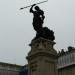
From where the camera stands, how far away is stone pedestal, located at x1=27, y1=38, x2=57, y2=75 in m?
16.3

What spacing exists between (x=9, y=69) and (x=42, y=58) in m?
69.3

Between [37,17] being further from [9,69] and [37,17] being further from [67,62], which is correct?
[9,69]

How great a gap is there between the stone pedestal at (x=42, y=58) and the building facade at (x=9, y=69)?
2564 inches

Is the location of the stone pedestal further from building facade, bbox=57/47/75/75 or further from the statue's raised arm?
building facade, bbox=57/47/75/75

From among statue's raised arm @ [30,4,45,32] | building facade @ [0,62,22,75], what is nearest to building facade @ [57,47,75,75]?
building facade @ [0,62,22,75]

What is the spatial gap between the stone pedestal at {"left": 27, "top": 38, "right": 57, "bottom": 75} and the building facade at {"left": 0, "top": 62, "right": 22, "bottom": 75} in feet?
214

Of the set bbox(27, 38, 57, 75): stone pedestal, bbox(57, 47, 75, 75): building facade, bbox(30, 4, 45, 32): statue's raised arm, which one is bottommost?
bbox(27, 38, 57, 75): stone pedestal

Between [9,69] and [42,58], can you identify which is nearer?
[42,58]

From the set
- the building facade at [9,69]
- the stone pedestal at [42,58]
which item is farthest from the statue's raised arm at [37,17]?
the building facade at [9,69]

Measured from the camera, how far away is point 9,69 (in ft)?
277

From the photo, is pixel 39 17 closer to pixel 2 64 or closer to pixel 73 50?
pixel 73 50

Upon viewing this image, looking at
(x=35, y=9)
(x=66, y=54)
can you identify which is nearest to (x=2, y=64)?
(x=66, y=54)

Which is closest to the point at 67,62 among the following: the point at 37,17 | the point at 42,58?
the point at 37,17

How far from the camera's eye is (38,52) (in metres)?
16.5
